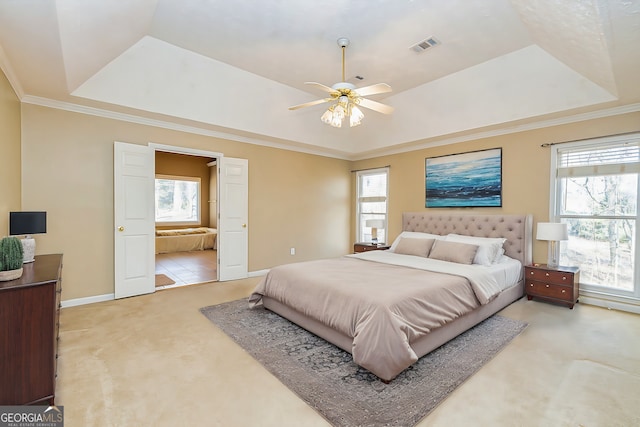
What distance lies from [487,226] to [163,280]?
547 centimetres

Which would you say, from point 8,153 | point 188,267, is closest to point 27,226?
point 8,153

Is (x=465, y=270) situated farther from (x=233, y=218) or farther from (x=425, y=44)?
(x=233, y=218)

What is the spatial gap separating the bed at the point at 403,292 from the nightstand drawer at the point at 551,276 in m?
0.18

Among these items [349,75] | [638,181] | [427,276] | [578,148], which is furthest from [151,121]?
[638,181]

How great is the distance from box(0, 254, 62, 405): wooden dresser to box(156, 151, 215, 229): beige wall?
756 cm

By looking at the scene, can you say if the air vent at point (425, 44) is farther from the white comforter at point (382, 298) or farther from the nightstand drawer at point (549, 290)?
the nightstand drawer at point (549, 290)

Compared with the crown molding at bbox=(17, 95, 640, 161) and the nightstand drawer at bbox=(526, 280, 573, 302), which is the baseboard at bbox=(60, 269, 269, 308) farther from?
the nightstand drawer at bbox=(526, 280, 573, 302)

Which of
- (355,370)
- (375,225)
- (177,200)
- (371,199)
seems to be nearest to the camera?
(355,370)

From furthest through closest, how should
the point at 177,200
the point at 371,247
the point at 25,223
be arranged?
1. the point at 177,200
2. the point at 371,247
3. the point at 25,223

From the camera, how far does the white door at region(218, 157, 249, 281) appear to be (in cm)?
500

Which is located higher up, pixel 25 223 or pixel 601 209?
pixel 601 209

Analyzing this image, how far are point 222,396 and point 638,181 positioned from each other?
5098 millimetres

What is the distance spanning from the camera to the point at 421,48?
343 centimetres

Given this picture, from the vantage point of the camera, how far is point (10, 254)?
1831 millimetres
